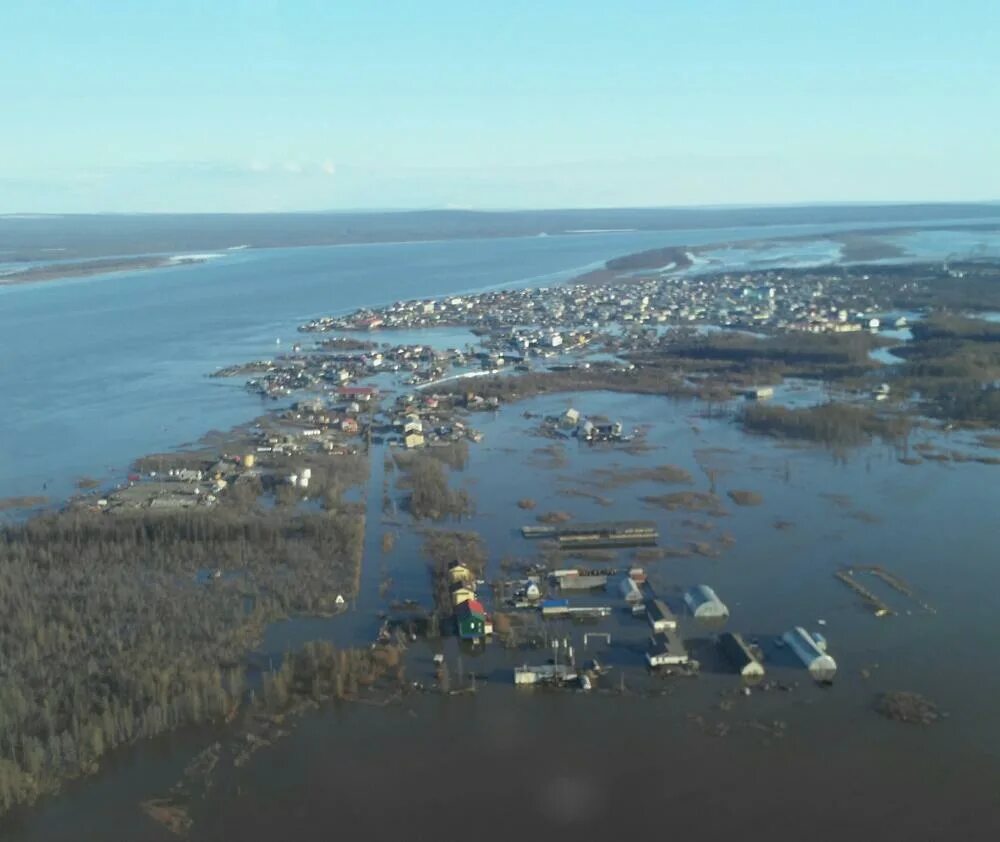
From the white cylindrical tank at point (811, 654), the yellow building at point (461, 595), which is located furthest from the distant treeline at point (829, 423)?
the yellow building at point (461, 595)

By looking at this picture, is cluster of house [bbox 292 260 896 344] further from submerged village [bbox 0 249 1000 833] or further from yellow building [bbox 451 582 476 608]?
yellow building [bbox 451 582 476 608]

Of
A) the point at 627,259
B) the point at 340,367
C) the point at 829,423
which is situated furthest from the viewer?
the point at 627,259

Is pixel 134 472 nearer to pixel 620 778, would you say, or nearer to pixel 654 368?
pixel 620 778

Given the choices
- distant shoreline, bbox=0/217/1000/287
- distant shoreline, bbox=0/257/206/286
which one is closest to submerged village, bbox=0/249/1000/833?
distant shoreline, bbox=0/217/1000/287

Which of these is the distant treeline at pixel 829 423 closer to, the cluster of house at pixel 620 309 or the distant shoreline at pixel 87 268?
the cluster of house at pixel 620 309

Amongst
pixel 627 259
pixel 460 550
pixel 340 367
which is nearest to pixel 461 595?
pixel 460 550

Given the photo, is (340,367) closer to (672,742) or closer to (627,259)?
(672,742)
